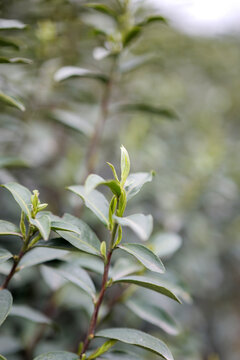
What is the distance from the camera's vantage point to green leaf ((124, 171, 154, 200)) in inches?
26.9

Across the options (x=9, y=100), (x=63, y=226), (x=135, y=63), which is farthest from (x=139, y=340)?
(x=135, y=63)

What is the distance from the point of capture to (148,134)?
2.18 m

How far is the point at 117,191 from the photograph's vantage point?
25.1 inches

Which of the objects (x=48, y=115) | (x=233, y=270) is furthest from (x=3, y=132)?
(x=233, y=270)

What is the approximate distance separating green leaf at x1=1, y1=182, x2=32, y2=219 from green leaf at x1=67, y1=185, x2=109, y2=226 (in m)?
0.08

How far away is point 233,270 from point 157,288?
2.24 metres

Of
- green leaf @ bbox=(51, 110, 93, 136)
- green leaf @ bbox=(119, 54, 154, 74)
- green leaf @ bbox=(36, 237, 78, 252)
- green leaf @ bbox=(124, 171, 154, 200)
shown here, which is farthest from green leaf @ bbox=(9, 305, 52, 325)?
green leaf @ bbox=(119, 54, 154, 74)

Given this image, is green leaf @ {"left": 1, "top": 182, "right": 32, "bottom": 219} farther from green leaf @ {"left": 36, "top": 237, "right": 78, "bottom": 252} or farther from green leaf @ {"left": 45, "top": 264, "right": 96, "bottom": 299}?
green leaf @ {"left": 45, "top": 264, "right": 96, "bottom": 299}

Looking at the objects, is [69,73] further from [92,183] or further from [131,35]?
[92,183]

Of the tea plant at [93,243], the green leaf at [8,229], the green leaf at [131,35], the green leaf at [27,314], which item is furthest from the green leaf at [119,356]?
the green leaf at [131,35]

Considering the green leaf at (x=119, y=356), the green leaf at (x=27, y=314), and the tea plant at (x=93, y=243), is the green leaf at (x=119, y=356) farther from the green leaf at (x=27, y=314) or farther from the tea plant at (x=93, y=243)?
the green leaf at (x=27, y=314)

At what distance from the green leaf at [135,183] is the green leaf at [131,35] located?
535 millimetres

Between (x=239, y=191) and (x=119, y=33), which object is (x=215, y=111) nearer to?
(x=239, y=191)

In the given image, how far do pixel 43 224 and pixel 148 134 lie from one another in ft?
5.43
